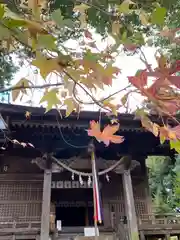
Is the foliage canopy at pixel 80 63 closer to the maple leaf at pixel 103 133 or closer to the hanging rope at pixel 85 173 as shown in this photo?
the maple leaf at pixel 103 133

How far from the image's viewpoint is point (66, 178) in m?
8.26

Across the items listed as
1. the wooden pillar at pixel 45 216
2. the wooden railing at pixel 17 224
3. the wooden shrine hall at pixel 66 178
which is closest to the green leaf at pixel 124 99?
the wooden shrine hall at pixel 66 178

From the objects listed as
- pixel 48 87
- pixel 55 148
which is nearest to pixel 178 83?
pixel 48 87

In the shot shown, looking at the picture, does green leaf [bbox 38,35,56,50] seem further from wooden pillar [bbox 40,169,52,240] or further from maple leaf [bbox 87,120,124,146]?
wooden pillar [bbox 40,169,52,240]

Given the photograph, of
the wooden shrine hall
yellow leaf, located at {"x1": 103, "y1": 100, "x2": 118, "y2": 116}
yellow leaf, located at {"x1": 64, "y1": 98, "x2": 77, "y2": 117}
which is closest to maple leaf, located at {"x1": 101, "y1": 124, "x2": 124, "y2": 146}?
yellow leaf, located at {"x1": 103, "y1": 100, "x2": 118, "y2": 116}

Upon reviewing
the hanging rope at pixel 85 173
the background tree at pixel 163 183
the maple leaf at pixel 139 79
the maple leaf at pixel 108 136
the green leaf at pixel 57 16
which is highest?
the background tree at pixel 163 183

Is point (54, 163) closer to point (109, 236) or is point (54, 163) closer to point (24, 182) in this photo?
point (24, 182)

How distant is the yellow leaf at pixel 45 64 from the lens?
109 centimetres

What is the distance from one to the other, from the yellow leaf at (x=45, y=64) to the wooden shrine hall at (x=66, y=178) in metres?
4.85

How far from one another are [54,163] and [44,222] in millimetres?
1448

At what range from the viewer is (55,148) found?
7066 millimetres

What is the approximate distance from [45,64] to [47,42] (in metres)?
0.12

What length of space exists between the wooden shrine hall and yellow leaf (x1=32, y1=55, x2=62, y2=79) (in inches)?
191

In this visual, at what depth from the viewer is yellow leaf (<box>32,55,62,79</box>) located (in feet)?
3.59
